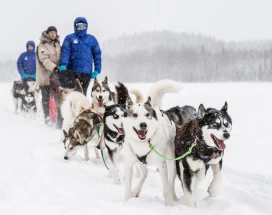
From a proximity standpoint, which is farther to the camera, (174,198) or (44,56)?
Result: (44,56)

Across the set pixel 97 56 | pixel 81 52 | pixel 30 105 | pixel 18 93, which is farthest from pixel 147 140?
pixel 18 93

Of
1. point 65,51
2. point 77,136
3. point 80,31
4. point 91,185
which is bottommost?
point 91,185

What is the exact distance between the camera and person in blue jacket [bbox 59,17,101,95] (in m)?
6.37

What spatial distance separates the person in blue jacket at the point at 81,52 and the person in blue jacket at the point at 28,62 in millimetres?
4154

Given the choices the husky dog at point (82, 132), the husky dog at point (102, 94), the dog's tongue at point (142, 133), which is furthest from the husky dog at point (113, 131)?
the husky dog at point (102, 94)

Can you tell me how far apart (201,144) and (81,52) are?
4014 mm

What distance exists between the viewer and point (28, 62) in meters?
10.6

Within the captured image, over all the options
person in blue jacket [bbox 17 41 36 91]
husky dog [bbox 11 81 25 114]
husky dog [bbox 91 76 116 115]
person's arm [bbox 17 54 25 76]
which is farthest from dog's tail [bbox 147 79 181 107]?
husky dog [bbox 11 81 25 114]

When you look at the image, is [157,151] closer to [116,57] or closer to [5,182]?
[5,182]

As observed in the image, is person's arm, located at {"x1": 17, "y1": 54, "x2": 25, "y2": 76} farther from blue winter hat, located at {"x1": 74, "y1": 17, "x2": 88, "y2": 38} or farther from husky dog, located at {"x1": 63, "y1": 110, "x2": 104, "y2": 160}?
husky dog, located at {"x1": 63, "y1": 110, "x2": 104, "y2": 160}

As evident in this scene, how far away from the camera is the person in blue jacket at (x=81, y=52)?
6.37 meters

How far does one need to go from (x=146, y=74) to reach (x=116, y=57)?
25.1ft

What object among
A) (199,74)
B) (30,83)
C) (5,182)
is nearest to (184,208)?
(5,182)

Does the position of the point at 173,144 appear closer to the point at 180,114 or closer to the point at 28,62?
the point at 180,114
